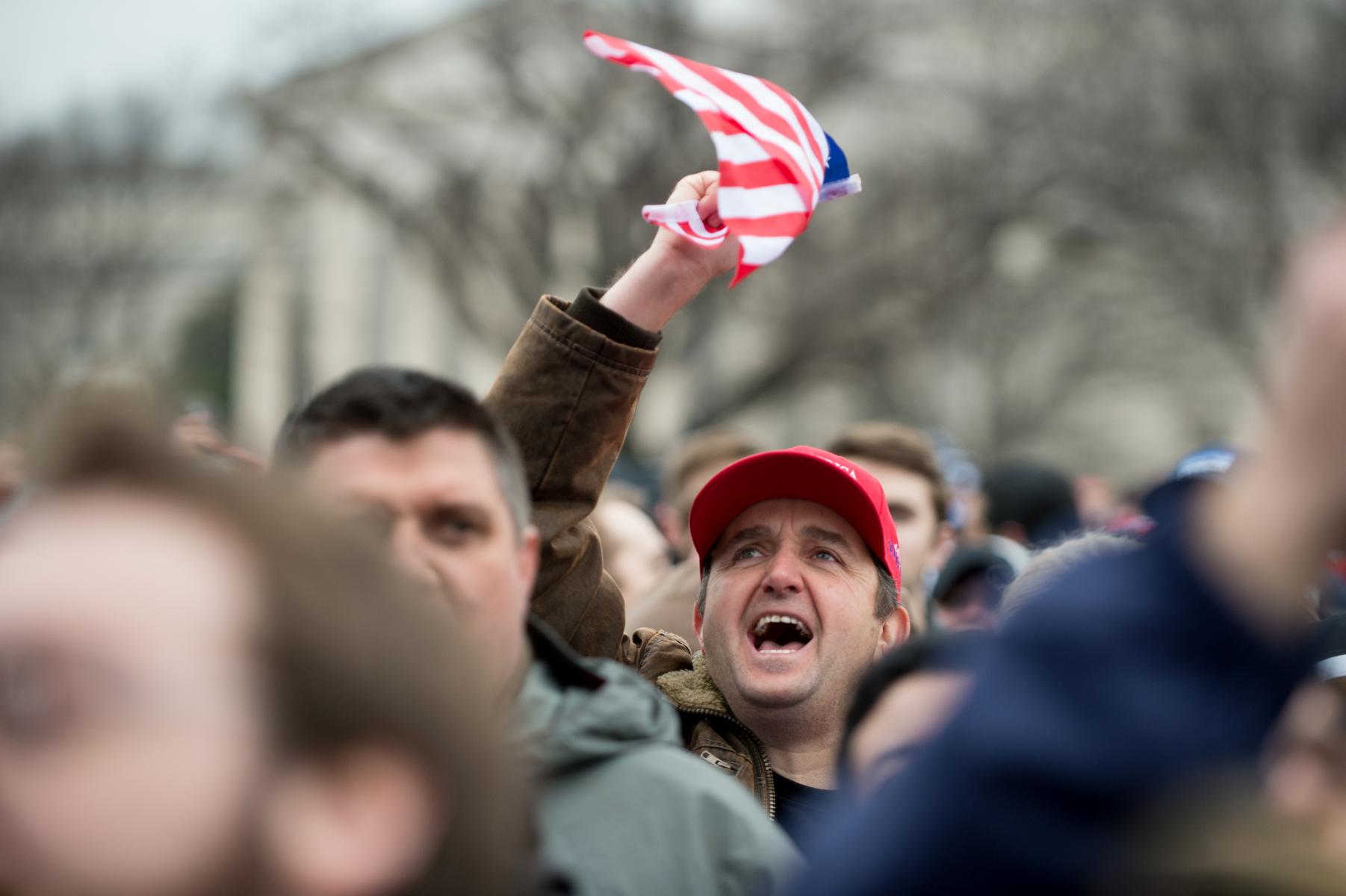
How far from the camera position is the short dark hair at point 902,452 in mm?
5449

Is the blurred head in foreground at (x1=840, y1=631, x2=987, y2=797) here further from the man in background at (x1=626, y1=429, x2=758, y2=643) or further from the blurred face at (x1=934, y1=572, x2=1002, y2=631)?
the blurred face at (x1=934, y1=572, x2=1002, y2=631)

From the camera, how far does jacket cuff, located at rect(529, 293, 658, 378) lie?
111 inches

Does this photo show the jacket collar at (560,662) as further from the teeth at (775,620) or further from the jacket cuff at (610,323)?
the teeth at (775,620)

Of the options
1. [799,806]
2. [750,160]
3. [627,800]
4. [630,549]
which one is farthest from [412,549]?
[630,549]

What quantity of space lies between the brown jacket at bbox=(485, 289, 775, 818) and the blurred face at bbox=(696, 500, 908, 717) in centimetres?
19

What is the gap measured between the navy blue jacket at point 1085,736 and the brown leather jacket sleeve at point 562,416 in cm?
162

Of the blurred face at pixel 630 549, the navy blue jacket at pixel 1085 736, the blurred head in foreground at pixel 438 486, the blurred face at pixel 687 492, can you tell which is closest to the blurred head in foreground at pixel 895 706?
the blurred head in foreground at pixel 438 486

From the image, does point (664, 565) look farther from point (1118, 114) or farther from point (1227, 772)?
point (1118, 114)

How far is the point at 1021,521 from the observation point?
7469 millimetres

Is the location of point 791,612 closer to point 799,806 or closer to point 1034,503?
point 799,806

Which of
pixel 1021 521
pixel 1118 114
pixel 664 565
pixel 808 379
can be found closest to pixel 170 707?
pixel 664 565

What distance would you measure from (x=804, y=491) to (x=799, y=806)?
715 millimetres

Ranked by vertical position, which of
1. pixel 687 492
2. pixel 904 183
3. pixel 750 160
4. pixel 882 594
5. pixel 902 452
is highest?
pixel 904 183

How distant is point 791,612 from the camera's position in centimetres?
337
